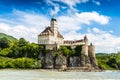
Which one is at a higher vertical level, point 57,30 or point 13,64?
point 57,30

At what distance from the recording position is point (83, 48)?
10488 cm

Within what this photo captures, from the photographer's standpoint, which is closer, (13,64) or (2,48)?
(13,64)

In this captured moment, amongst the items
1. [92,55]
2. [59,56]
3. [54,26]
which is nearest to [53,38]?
[54,26]

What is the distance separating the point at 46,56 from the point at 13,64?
10260 millimetres

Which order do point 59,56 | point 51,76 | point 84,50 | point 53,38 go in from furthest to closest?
point 53,38 < point 84,50 < point 59,56 < point 51,76

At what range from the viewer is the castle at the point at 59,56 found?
337 ft

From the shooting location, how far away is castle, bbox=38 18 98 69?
103 m

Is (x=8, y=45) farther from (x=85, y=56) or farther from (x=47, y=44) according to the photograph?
(x=85, y=56)

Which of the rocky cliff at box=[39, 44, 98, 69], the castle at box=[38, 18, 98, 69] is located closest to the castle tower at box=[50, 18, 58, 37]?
the castle at box=[38, 18, 98, 69]

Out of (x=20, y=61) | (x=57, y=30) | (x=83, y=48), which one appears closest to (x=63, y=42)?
(x=57, y=30)

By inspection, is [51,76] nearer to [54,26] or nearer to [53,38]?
[53,38]

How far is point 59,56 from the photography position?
103m

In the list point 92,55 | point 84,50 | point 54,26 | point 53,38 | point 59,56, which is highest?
point 54,26

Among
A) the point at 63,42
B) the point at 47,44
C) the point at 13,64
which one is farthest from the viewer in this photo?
the point at 63,42
